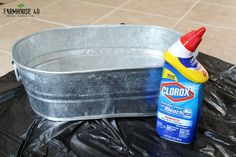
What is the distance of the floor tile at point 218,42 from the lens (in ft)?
4.13

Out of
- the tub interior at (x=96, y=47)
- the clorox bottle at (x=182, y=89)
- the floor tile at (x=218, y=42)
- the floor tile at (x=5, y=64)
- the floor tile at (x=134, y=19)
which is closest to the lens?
the clorox bottle at (x=182, y=89)

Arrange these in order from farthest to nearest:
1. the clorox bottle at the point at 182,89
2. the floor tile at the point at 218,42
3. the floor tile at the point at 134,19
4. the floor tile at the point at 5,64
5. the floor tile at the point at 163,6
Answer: the floor tile at the point at 163,6 → the floor tile at the point at 134,19 → the floor tile at the point at 218,42 → the floor tile at the point at 5,64 → the clorox bottle at the point at 182,89

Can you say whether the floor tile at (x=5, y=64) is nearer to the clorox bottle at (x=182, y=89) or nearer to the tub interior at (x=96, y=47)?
the tub interior at (x=96, y=47)

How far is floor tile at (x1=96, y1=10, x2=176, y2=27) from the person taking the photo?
1.54m

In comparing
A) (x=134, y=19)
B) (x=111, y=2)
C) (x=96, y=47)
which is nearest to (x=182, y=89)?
→ (x=96, y=47)

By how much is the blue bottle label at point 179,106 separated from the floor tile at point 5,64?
0.64 metres

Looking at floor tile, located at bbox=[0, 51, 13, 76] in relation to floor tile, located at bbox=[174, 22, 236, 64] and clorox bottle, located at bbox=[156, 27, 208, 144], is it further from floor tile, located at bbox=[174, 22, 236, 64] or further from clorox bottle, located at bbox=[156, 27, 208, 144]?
floor tile, located at bbox=[174, 22, 236, 64]

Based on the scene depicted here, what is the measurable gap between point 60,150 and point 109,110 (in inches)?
6.3

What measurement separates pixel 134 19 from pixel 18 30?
22.8 inches

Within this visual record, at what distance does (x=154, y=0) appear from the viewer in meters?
1.86

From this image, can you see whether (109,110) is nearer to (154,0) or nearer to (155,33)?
(155,33)

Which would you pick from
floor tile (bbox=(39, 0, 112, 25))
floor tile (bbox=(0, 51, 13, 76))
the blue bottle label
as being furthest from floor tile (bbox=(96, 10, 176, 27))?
the blue bottle label

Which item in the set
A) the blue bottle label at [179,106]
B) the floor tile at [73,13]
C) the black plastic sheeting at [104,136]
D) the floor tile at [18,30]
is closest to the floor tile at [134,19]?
the floor tile at [73,13]

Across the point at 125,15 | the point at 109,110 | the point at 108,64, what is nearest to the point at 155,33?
the point at 108,64
